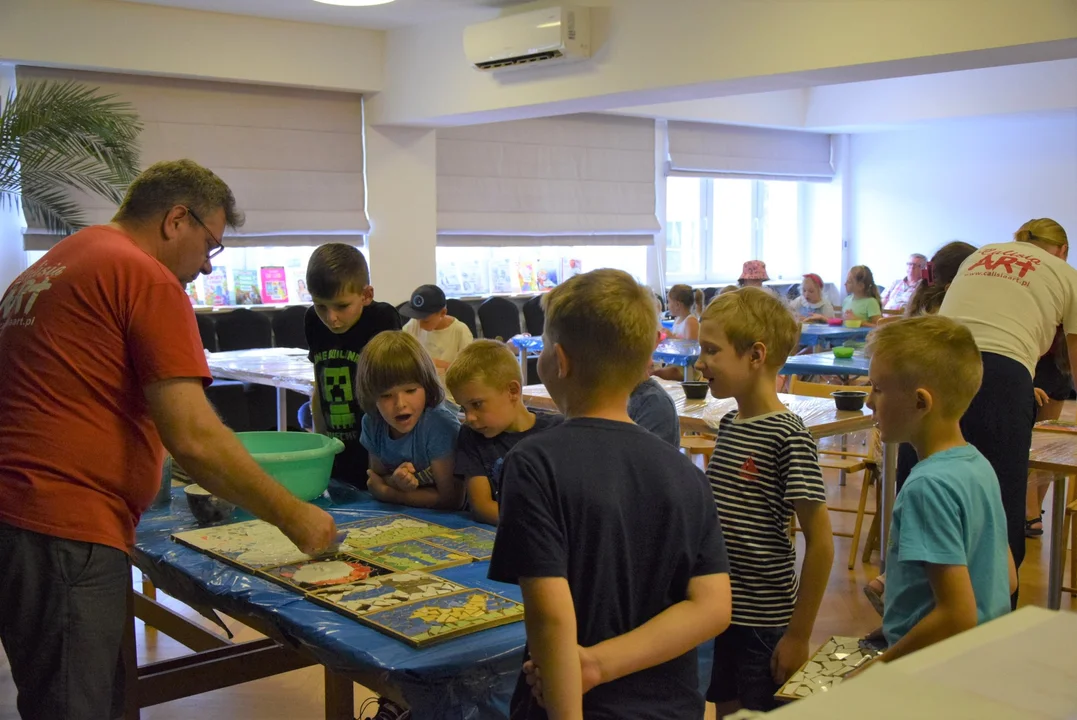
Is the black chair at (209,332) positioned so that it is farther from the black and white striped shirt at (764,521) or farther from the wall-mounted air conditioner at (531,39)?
the black and white striped shirt at (764,521)

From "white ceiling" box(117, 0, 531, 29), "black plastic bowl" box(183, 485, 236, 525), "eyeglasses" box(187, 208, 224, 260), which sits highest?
"white ceiling" box(117, 0, 531, 29)

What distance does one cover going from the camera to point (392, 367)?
236cm

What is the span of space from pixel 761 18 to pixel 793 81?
1.28 ft

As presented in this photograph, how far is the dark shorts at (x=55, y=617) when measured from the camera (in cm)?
170

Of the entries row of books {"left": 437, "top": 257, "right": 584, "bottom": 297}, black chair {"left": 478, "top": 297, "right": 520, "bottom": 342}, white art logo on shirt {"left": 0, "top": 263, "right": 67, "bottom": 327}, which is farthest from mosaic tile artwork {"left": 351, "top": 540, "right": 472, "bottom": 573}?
row of books {"left": 437, "top": 257, "right": 584, "bottom": 297}

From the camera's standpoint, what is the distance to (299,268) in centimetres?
795

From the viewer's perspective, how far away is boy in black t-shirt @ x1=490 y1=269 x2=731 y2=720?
1227 millimetres

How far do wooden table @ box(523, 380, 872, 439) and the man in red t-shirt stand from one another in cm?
206

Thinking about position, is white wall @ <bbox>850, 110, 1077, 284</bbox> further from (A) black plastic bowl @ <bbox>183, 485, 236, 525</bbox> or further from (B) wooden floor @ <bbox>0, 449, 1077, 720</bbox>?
(A) black plastic bowl @ <bbox>183, 485, 236, 525</bbox>

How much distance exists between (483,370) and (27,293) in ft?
2.84

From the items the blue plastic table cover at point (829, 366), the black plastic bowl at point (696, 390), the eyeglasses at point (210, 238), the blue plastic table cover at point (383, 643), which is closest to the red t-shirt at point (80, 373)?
the eyeglasses at point (210, 238)

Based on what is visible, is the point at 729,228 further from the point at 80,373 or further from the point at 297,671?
the point at 80,373

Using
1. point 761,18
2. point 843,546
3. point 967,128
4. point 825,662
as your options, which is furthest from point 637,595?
point 967,128

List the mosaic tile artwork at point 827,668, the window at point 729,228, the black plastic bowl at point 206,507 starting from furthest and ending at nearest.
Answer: the window at point 729,228 → the black plastic bowl at point 206,507 → the mosaic tile artwork at point 827,668
